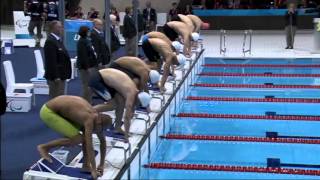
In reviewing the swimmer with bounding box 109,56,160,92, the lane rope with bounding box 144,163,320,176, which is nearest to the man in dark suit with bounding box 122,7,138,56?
the swimmer with bounding box 109,56,160,92

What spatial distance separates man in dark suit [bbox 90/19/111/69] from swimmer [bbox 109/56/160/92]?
2.17 metres

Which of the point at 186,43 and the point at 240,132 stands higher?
the point at 186,43

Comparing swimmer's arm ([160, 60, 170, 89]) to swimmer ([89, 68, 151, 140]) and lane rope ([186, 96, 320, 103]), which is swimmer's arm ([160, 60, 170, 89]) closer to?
lane rope ([186, 96, 320, 103])

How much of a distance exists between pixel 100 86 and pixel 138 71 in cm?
73

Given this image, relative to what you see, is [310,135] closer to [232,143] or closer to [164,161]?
[232,143]

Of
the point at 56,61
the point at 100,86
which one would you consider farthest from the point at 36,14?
the point at 100,86

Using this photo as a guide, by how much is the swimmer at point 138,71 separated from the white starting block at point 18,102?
6.22ft

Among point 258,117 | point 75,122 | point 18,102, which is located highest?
point 75,122

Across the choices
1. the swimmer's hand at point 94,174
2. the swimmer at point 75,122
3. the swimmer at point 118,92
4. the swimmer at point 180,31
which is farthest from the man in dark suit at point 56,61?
the swimmer at point 180,31

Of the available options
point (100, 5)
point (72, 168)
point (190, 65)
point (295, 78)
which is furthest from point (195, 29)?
point (100, 5)

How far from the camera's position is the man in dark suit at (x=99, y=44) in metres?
9.09

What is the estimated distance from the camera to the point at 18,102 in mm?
8086

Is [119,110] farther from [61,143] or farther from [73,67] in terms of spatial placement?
[73,67]

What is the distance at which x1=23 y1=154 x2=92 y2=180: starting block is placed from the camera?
185 inches
